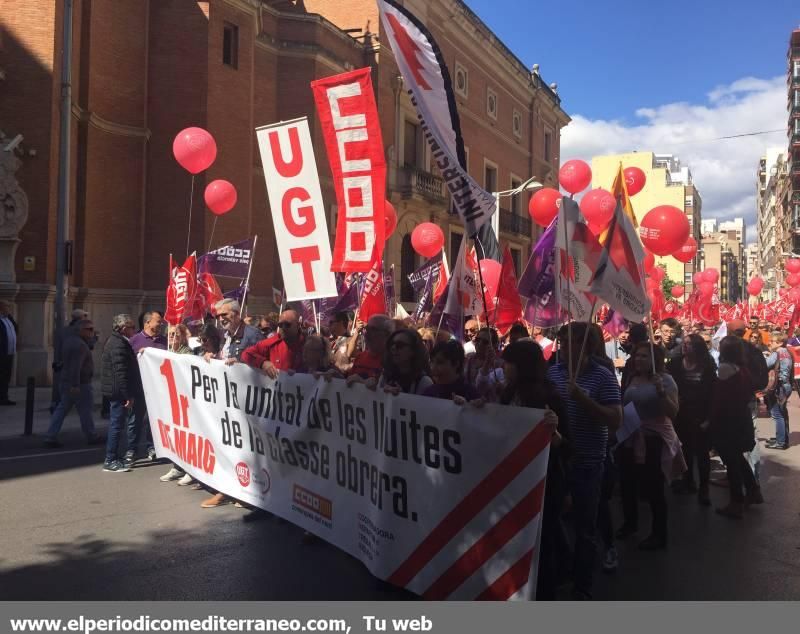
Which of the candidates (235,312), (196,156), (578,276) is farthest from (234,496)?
(196,156)

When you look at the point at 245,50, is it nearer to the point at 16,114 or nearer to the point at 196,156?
the point at 16,114

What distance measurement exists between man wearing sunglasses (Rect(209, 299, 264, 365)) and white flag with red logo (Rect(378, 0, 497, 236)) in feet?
11.8

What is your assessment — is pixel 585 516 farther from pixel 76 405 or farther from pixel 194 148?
pixel 194 148

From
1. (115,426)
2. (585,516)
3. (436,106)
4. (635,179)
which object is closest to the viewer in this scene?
(585,516)

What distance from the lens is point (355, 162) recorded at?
672 cm

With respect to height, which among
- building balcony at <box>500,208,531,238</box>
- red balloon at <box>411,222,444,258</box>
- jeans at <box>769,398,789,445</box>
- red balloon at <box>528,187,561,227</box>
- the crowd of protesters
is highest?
building balcony at <box>500,208,531,238</box>

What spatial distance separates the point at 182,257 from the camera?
19453 mm

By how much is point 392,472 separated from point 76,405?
6.37m

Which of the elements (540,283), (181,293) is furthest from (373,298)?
(181,293)

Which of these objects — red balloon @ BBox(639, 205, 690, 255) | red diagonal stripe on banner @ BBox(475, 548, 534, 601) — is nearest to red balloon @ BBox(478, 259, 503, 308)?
red balloon @ BBox(639, 205, 690, 255)

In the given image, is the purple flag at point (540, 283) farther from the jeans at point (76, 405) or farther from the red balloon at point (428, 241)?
the red balloon at point (428, 241)

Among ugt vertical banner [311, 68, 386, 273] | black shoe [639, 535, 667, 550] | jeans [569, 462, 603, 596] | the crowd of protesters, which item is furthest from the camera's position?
ugt vertical banner [311, 68, 386, 273]

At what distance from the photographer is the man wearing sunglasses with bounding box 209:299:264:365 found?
8.17 meters

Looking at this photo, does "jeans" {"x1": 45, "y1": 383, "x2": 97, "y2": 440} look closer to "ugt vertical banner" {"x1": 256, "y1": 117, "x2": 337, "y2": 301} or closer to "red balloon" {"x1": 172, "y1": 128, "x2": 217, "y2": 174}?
"ugt vertical banner" {"x1": 256, "y1": 117, "x2": 337, "y2": 301}
